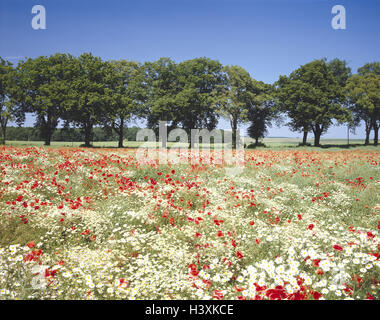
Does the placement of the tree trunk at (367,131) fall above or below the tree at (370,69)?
below

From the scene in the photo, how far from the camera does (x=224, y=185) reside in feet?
27.3

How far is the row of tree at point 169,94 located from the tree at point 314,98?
0.16 metres

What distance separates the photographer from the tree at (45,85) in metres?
35.6

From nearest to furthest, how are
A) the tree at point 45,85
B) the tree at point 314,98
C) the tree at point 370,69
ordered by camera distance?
the tree at point 45,85
the tree at point 314,98
the tree at point 370,69

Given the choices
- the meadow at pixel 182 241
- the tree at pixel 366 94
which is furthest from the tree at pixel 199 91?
the meadow at pixel 182 241

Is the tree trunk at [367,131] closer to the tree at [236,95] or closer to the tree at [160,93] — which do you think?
the tree at [236,95]

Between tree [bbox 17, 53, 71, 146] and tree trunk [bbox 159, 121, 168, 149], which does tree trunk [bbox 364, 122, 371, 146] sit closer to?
tree trunk [bbox 159, 121, 168, 149]

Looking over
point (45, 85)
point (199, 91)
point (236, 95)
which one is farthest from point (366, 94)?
point (45, 85)

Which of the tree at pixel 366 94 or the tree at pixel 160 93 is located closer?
the tree at pixel 160 93

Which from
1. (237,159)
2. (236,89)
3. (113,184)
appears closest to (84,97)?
(236,89)

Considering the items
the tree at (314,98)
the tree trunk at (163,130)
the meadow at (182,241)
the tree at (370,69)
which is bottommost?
the meadow at (182,241)

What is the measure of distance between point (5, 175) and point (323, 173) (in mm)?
13353

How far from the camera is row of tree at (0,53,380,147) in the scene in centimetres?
3700

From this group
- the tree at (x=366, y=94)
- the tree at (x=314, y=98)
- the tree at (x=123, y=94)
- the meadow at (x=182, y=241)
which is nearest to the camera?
the meadow at (x=182, y=241)
